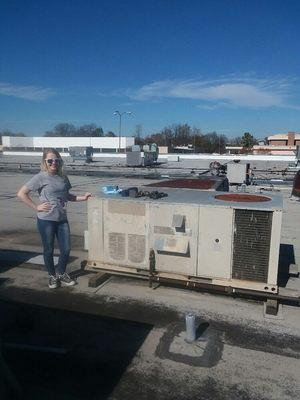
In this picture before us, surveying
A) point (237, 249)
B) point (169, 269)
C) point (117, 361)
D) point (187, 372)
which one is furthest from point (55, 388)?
point (237, 249)

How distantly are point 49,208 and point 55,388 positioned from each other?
7.52ft

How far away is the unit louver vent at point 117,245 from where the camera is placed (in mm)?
5074

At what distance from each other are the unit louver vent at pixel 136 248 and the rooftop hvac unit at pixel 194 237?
0.5 inches

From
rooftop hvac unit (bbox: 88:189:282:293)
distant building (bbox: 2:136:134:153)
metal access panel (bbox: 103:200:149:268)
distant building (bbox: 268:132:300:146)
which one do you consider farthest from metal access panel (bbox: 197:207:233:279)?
distant building (bbox: 268:132:300:146)

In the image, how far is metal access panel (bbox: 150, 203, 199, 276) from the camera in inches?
184

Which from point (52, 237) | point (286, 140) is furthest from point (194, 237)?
point (286, 140)

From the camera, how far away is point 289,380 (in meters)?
3.13

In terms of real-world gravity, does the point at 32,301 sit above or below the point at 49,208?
below

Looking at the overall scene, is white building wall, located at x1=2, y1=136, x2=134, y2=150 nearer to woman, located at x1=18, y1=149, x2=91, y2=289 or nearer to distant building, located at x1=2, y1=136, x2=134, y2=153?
distant building, located at x1=2, y1=136, x2=134, y2=153

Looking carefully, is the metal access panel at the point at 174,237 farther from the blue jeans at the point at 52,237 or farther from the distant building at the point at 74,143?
the distant building at the point at 74,143

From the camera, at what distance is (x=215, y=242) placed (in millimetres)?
4594

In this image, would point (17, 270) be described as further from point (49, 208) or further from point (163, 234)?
point (163, 234)

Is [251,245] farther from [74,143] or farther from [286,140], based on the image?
[286,140]

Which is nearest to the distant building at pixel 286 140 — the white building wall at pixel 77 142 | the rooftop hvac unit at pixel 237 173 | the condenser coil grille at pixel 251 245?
the white building wall at pixel 77 142
